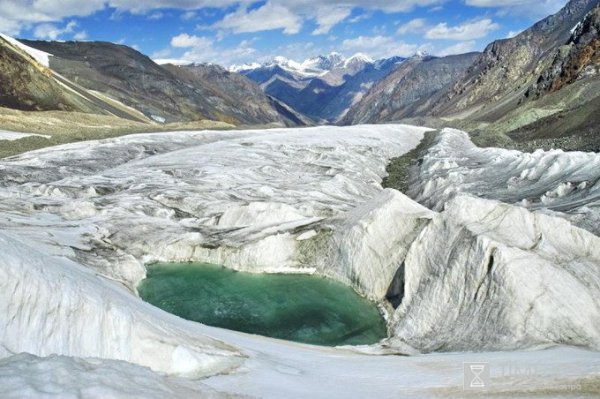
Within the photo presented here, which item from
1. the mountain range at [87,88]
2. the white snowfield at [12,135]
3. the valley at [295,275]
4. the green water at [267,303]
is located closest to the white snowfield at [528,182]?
the valley at [295,275]

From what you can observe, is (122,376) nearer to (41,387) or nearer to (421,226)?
(41,387)

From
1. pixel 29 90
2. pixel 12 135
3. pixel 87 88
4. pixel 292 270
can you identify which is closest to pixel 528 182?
pixel 292 270

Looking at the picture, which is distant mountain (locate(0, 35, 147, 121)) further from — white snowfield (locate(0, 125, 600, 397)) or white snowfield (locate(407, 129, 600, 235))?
white snowfield (locate(407, 129, 600, 235))

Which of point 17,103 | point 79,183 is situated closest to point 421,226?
point 79,183

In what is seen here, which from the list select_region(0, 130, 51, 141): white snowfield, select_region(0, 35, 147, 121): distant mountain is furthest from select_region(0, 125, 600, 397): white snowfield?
select_region(0, 35, 147, 121): distant mountain

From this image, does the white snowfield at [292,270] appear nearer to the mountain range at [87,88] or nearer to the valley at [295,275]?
the valley at [295,275]

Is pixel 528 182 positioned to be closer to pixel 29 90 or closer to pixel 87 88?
pixel 29 90
